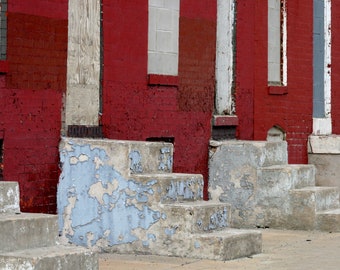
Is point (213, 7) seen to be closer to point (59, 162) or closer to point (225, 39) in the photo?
Result: point (225, 39)

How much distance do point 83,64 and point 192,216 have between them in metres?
2.40

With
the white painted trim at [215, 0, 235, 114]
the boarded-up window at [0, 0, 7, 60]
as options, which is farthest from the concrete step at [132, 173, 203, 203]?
the white painted trim at [215, 0, 235, 114]

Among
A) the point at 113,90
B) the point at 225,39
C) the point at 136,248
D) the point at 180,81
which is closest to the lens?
the point at 136,248

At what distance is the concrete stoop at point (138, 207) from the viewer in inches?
428

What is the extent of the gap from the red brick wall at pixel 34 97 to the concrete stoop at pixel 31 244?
64.7 inches

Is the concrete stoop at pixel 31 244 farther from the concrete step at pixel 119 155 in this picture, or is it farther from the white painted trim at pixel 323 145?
the white painted trim at pixel 323 145

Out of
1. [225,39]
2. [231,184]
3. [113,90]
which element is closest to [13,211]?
[113,90]

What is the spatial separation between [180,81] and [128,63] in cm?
118

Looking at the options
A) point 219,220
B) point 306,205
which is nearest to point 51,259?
point 219,220

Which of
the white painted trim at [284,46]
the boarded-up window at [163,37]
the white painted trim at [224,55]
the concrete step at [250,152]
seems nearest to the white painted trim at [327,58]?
the white painted trim at [284,46]

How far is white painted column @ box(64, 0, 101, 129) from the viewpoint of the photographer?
11.9 m

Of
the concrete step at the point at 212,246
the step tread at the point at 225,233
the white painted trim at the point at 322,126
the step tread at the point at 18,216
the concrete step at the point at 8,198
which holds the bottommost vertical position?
the concrete step at the point at 212,246

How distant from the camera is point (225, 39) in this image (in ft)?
49.4

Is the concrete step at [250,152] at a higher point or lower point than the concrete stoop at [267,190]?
higher
